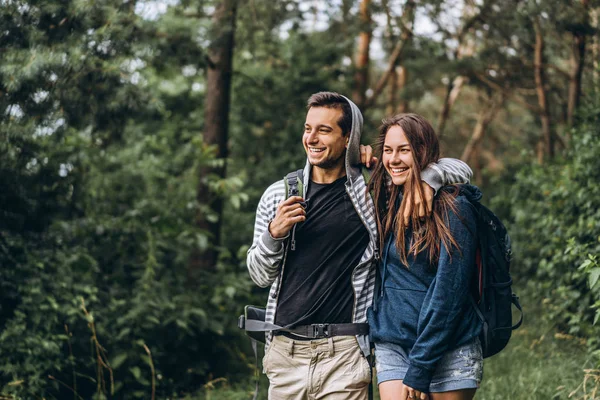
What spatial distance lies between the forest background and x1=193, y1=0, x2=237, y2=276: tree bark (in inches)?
0.9

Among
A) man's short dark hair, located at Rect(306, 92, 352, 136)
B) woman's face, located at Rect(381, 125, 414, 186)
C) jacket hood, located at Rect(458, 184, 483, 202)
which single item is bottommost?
jacket hood, located at Rect(458, 184, 483, 202)

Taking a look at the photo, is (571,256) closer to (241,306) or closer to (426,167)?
(426,167)

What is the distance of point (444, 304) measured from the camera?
321 cm

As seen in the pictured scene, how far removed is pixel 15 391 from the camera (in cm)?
602

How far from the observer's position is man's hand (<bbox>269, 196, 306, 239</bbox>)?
3.62m

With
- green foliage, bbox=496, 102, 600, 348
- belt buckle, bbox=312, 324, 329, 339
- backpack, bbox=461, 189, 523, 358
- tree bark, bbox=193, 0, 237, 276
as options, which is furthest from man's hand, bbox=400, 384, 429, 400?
tree bark, bbox=193, 0, 237, 276

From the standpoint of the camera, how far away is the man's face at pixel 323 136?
3895mm

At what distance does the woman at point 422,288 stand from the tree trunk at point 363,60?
8.20 meters

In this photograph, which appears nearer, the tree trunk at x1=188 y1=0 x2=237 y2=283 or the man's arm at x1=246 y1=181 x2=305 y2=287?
the man's arm at x1=246 y1=181 x2=305 y2=287

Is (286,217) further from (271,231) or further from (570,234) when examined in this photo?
(570,234)

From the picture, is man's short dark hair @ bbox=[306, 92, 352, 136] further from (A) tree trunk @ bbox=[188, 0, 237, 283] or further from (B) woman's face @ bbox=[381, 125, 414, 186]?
(A) tree trunk @ bbox=[188, 0, 237, 283]

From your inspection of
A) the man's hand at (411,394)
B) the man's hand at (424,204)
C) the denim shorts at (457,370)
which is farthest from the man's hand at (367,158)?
the man's hand at (411,394)

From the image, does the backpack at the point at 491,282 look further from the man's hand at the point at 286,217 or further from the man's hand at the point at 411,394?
the man's hand at the point at 286,217

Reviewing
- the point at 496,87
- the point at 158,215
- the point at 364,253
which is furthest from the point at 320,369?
the point at 496,87
